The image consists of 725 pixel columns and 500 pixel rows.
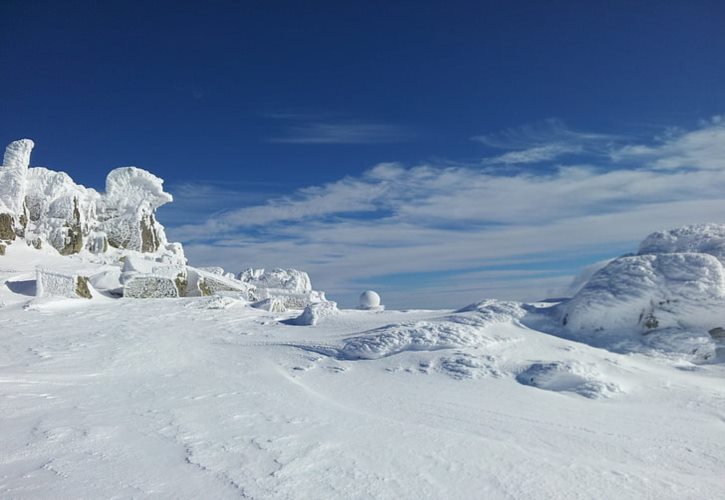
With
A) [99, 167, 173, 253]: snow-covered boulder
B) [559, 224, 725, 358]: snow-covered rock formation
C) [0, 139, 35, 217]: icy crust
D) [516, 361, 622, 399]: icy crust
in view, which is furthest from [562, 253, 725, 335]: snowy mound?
[99, 167, 173, 253]: snow-covered boulder

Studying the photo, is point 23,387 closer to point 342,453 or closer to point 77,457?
point 77,457

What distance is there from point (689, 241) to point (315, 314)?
945 centimetres

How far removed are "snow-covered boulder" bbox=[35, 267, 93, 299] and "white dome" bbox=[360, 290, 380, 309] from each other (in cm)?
1222

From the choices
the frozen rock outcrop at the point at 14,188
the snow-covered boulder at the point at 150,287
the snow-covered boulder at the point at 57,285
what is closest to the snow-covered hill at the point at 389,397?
the snow-covered boulder at the point at 57,285

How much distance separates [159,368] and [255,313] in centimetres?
586

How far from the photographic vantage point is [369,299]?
2442cm

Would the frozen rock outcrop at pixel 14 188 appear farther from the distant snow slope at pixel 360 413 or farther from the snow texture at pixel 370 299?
the snow texture at pixel 370 299

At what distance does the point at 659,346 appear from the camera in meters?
9.70

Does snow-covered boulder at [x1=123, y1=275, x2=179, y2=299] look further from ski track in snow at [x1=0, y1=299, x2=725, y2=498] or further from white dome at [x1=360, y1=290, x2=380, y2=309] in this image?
ski track in snow at [x1=0, y1=299, x2=725, y2=498]

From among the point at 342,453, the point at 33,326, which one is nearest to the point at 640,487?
the point at 342,453

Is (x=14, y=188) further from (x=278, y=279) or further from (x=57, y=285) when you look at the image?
(x=278, y=279)

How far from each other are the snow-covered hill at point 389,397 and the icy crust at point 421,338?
0.03 m

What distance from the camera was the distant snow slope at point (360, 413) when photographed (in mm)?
4621

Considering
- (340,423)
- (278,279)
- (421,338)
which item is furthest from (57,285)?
(278,279)
